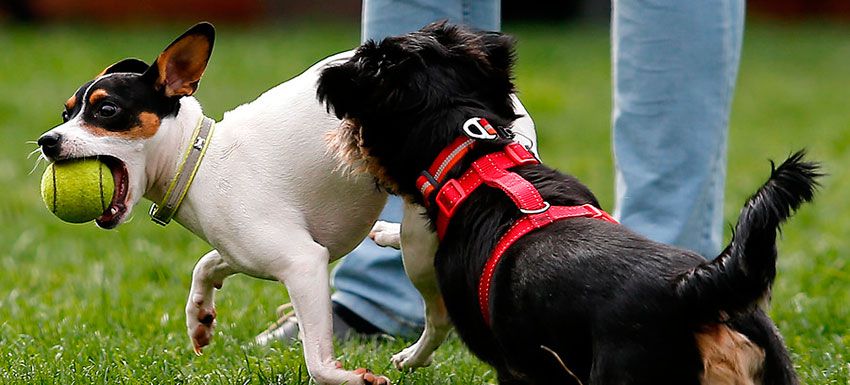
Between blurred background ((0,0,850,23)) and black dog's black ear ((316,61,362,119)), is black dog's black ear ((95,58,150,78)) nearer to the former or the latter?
black dog's black ear ((316,61,362,119))

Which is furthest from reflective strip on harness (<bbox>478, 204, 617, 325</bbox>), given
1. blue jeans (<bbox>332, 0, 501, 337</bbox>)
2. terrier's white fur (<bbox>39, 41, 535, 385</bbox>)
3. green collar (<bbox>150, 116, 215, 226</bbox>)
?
blue jeans (<bbox>332, 0, 501, 337</bbox>)

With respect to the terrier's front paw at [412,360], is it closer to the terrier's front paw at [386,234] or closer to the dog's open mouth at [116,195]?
the terrier's front paw at [386,234]

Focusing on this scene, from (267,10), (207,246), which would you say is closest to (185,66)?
(207,246)

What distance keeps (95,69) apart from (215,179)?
9.83m

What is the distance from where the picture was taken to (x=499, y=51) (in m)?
3.48

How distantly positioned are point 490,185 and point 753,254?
0.74 metres

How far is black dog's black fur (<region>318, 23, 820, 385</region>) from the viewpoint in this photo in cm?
264

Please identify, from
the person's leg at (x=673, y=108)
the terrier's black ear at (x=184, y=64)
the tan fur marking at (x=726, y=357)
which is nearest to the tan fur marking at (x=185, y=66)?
the terrier's black ear at (x=184, y=64)

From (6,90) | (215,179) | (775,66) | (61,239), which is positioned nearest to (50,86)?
(6,90)

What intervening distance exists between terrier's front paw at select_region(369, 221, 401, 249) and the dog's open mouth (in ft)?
2.37

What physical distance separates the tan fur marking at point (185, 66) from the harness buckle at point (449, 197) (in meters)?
0.77

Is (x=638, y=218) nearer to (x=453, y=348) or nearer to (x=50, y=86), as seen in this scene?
(x=453, y=348)

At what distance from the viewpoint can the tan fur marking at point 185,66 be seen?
11.1 ft

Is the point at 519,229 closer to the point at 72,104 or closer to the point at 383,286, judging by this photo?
the point at 72,104
